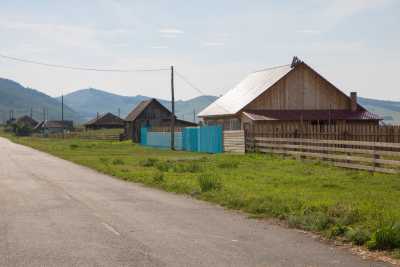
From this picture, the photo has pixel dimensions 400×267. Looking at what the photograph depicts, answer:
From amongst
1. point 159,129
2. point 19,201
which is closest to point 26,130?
point 159,129

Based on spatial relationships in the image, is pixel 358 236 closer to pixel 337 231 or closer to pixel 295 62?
pixel 337 231

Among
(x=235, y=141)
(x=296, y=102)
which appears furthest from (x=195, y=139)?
(x=235, y=141)

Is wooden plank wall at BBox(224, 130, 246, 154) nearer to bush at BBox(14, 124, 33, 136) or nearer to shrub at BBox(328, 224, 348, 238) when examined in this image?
shrub at BBox(328, 224, 348, 238)

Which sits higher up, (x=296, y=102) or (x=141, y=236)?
(x=296, y=102)

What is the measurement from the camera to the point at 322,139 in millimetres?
28312

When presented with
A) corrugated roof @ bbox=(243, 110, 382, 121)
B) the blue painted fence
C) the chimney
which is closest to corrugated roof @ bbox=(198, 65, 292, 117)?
corrugated roof @ bbox=(243, 110, 382, 121)

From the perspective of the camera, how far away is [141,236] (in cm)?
1034

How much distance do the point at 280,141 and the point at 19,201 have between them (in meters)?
19.0

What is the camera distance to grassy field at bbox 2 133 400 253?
422 inches

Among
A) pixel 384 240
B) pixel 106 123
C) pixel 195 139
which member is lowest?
pixel 384 240

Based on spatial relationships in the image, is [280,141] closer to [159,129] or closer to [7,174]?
[7,174]

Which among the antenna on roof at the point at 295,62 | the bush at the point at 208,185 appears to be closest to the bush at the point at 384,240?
the bush at the point at 208,185

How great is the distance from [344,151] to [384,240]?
15.8m

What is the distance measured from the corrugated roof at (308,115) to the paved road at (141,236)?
3219 cm
